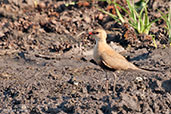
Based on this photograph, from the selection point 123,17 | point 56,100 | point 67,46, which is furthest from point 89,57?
point 56,100

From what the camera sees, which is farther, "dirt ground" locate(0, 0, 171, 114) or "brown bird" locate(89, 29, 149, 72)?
"brown bird" locate(89, 29, 149, 72)

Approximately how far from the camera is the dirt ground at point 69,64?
4.83 meters

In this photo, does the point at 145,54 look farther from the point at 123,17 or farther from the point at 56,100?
the point at 56,100

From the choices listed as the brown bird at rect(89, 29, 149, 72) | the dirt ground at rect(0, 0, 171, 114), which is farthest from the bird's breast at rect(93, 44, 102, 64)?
the dirt ground at rect(0, 0, 171, 114)

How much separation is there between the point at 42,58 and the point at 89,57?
0.96 meters

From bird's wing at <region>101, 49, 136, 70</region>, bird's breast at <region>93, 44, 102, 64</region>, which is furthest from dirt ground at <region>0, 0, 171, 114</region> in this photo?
bird's breast at <region>93, 44, 102, 64</region>

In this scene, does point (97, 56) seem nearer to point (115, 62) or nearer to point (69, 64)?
point (115, 62)

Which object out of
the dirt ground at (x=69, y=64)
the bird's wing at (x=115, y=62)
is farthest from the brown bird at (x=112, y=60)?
the dirt ground at (x=69, y=64)

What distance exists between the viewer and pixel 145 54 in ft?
22.1

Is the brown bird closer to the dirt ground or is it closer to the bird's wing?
the bird's wing

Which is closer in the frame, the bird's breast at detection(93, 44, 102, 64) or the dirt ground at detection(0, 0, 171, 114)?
the dirt ground at detection(0, 0, 171, 114)

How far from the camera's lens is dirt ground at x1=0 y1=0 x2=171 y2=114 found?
15.8ft

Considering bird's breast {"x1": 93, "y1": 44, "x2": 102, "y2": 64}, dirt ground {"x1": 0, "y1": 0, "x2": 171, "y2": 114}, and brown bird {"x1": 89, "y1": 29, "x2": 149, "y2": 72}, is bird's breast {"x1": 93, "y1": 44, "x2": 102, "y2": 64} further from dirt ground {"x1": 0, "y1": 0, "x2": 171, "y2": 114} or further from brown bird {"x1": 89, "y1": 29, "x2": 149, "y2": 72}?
dirt ground {"x1": 0, "y1": 0, "x2": 171, "y2": 114}

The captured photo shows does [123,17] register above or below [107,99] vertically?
above
